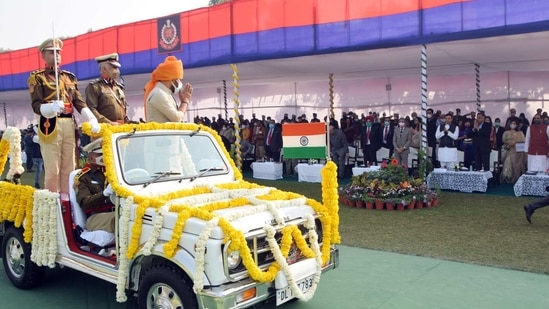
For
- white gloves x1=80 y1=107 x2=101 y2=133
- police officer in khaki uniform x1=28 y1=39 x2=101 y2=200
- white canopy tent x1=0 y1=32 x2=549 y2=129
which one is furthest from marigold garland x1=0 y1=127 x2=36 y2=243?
white canopy tent x1=0 y1=32 x2=549 y2=129

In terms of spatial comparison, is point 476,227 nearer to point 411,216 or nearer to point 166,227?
point 411,216

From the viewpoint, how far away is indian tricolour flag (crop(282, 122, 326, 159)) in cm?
826

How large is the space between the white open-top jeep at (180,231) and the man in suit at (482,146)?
9.59 m

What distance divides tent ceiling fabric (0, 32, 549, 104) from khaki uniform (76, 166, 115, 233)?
823 centimetres

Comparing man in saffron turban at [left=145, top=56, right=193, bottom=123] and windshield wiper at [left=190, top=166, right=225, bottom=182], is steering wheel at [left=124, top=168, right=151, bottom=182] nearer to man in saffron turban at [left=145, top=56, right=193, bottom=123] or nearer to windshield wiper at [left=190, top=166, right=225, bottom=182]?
windshield wiper at [left=190, top=166, right=225, bottom=182]

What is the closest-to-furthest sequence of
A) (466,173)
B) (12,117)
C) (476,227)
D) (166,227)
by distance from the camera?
(166,227)
(476,227)
(466,173)
(12,117)

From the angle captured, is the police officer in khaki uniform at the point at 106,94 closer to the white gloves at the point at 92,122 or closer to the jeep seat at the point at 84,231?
the white gloves at the point at 92,122

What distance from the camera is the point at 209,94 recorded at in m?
23.1

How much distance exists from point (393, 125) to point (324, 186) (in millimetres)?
10920

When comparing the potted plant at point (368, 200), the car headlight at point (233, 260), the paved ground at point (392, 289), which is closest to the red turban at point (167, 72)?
the paved ground at point (392, 289)

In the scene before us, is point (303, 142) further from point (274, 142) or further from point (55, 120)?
point (274, 142)

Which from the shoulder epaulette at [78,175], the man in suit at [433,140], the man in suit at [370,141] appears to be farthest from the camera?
the man in suit at [370,141]

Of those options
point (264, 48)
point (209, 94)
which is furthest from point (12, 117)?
point (264, 48)

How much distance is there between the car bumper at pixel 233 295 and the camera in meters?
3.51
